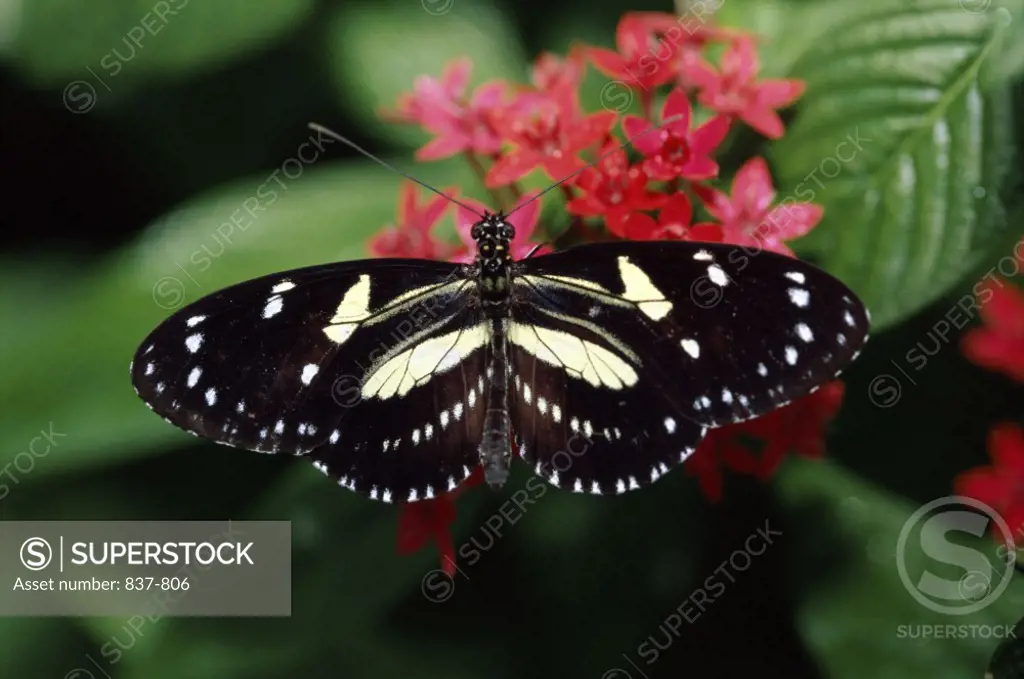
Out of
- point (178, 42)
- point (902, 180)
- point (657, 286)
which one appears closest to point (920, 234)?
point (902, 180)

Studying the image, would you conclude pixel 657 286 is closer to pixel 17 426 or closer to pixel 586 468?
pixel 586 468

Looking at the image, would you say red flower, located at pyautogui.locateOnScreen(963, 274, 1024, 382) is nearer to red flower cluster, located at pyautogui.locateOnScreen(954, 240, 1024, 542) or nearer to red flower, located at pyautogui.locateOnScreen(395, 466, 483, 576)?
red flower cluster, located at pyautogui.locateOnScreen(954, 240, 1024, 542)

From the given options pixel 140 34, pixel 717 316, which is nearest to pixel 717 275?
pixel 717 316

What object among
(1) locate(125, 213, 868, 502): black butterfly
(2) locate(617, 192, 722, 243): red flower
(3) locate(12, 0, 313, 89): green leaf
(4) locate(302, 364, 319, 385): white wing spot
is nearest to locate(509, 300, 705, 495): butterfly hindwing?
(1) locate(125, 213, 868, 502): black butterfly

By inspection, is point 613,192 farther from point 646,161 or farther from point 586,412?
point 586,412

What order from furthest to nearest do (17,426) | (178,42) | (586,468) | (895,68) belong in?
(178,42) → (17,426) → (895,68) → (586,468)

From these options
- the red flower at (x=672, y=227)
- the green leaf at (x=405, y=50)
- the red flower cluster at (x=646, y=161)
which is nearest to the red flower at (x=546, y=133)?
the red flower cluster at (x=646, y=161)

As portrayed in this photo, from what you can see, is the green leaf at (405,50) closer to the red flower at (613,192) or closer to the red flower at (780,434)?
the red flower at (613,192)
